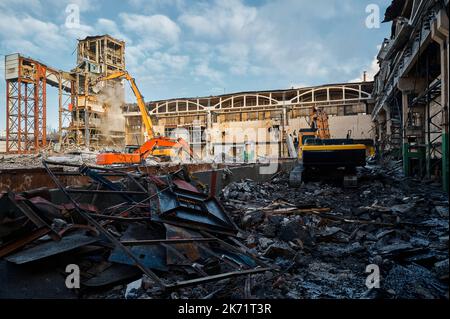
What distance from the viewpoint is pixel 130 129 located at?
38781mm

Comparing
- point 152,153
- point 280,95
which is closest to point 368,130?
point 280,95

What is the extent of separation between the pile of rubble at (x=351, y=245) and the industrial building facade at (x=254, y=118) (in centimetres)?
2202

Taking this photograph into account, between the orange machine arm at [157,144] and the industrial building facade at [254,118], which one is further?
the industrial building facade at [254,118]

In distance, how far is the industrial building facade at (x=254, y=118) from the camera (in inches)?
1174

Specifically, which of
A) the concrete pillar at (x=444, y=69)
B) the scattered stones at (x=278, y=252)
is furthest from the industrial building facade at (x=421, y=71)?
the scattered stones at (x=278, y=252)

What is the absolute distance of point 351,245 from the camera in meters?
4.28

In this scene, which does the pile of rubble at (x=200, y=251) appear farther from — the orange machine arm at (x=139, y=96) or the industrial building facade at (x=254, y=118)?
the industrial building facade at (x=254, y=118)

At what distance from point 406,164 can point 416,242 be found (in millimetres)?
7720

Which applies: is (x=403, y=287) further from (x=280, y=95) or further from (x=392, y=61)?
(x=280, y=95)

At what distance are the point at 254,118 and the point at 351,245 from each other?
30.5 meters

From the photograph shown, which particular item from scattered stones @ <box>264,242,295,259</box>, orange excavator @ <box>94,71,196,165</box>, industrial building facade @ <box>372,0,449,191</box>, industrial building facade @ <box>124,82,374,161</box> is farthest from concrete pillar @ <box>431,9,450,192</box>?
industrial building facade @ <box>124,82,374,161</box>

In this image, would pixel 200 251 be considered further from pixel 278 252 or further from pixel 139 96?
pixel 139 96

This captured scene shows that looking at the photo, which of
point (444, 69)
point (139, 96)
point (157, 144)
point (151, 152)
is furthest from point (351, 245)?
point (139, 96)

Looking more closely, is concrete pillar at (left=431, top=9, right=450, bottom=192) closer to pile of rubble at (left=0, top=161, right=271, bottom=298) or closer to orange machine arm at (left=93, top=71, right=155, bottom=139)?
Result: pile of rubble at (left=0, top=161, right=271, bottom=298)
